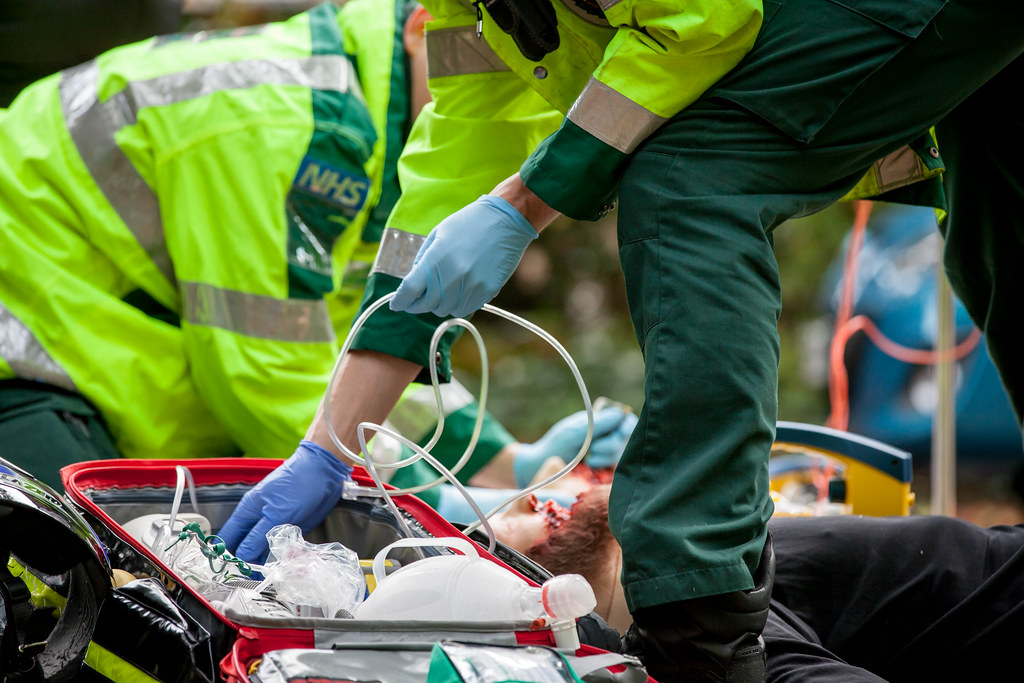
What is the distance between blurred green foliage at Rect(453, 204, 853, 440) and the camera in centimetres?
543

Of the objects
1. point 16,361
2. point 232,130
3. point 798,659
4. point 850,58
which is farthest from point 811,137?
point 16,361

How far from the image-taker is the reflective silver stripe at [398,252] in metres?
1.37

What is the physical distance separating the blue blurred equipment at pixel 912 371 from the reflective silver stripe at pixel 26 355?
3243 mm

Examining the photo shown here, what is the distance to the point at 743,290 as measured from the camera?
3.21 ft

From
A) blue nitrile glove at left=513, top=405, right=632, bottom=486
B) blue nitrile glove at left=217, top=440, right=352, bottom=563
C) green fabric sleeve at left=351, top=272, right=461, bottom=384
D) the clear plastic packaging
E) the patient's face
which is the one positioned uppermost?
green fabric sleeve at left=351, top=272, right=461, bottom=384

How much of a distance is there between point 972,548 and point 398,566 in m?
0.87

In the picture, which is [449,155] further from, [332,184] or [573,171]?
[332,184]

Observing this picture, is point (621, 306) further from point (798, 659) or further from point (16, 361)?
point (798, 659)

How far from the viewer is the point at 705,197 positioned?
0.99 metres

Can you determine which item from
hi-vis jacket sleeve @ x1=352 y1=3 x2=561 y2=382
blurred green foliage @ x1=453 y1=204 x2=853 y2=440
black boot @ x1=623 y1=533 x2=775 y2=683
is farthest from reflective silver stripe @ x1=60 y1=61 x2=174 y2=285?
blurred green foliage @ x1=453 y1=204 x2=853 y2=440

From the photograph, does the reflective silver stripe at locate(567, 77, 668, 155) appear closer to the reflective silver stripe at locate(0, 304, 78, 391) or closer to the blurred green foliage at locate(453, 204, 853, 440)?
the reflective silver stripe at locate(0, 304, 78, 391)

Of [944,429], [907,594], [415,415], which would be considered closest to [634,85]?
[907,594]

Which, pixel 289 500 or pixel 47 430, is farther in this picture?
pixel 47 430

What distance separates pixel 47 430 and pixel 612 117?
1.26 metres
